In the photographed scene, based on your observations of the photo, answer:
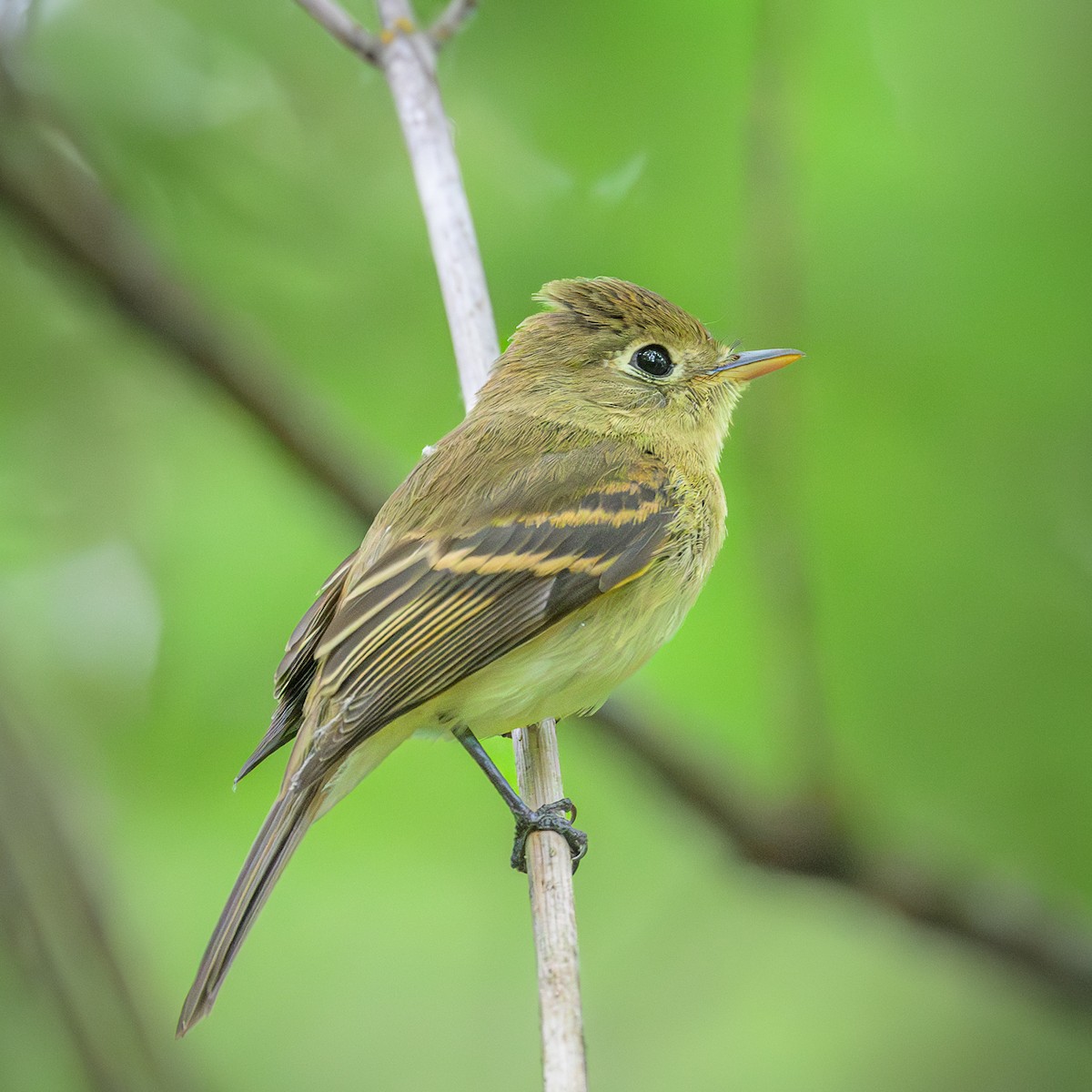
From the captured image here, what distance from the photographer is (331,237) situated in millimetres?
4406

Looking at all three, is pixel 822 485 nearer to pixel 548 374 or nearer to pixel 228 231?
pixel 548 374

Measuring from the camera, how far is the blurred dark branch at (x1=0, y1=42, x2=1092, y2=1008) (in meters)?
3.47

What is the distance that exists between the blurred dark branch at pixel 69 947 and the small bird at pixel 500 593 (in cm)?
25

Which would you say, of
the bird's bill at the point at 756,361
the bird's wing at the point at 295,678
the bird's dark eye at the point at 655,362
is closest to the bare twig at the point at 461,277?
the bird's dark eye at the point at 655,362

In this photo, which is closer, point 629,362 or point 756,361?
point 756,361

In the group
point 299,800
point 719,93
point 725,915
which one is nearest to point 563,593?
point 299,800

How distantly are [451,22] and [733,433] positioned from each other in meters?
1.42

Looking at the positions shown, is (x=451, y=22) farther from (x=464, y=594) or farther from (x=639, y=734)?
(x=639, y=734)

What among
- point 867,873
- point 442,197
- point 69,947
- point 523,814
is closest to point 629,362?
point 442,197

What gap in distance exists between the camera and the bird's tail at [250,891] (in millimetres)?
2723

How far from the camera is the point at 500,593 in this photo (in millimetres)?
3252

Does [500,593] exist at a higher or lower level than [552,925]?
higher

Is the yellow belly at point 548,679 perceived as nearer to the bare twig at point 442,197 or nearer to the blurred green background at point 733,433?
the blurred green background at point 733,433

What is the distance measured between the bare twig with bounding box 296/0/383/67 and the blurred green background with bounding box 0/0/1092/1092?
0.47 meters
